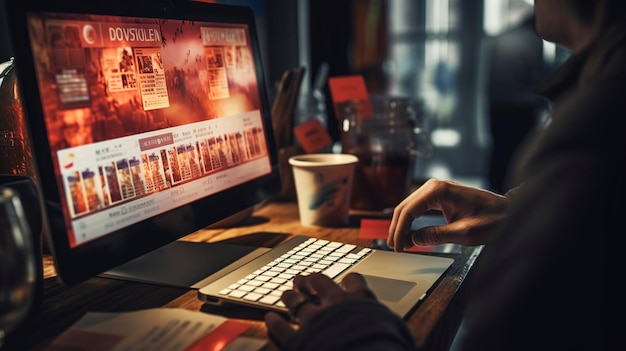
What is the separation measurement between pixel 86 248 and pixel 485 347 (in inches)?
19.5

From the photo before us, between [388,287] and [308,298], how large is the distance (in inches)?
5.6

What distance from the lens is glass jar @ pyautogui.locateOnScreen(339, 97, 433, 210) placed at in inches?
56.4

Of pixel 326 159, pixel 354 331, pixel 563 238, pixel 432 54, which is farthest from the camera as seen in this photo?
pixel 432 54

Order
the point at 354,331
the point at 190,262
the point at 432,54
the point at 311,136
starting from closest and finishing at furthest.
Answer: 1. the point at 354,331
2. the point at 190,262
3. the point at 311,136
4. the point at 432,54

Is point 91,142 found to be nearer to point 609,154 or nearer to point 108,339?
point 108,339

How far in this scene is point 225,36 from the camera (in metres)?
1.12

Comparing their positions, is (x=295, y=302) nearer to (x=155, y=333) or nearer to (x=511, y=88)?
(x=155, y=333)

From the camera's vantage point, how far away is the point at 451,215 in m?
1.07

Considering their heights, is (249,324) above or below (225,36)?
below

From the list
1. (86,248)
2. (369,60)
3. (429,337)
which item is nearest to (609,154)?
(429,337)

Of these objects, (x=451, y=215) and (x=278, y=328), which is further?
(x=451, y=215)

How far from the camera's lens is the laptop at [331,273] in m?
0.80

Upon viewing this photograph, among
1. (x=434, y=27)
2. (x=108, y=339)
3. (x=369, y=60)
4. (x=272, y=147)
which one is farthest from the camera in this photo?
(x=434, y=27)

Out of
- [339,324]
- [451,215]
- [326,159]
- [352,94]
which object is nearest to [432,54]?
[352,94]
